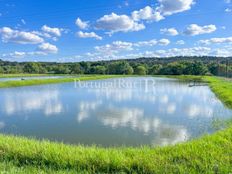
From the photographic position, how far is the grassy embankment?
4.91 meters

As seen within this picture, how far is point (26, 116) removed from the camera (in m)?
12.3

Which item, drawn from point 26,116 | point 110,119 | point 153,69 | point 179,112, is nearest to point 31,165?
point 110,119

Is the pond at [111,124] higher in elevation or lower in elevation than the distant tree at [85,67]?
→ lower

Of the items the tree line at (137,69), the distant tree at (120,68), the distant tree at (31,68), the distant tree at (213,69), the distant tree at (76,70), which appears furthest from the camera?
the distant tree at (31,68)

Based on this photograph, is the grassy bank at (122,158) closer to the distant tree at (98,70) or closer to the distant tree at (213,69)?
the distant tree at (213,69)

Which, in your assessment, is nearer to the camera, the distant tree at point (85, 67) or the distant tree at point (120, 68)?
the distant tree at point (120, 68)

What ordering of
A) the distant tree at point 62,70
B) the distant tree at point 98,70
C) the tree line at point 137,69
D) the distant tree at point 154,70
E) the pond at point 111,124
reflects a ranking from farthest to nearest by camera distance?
the distant tree at point 62,70, the distant tree at point 98,70, the distant tree at point 154,70, the tree line at point 137,69, the pond at point 111,124

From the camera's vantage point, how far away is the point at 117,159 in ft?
17.8

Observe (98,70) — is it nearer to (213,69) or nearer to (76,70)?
(76,70)

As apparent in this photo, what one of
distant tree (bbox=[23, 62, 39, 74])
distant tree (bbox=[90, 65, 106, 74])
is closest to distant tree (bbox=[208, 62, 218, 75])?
distant tree (bbox=[90, 65, 106, 74])

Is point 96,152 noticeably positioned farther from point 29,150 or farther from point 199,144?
point 199,144

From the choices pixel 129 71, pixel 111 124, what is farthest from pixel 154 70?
pixel 111 124

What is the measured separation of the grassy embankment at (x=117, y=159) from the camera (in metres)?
4.91

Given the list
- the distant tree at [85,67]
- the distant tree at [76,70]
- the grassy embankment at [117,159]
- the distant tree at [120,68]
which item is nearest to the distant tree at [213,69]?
the distant tree at [120,68]
